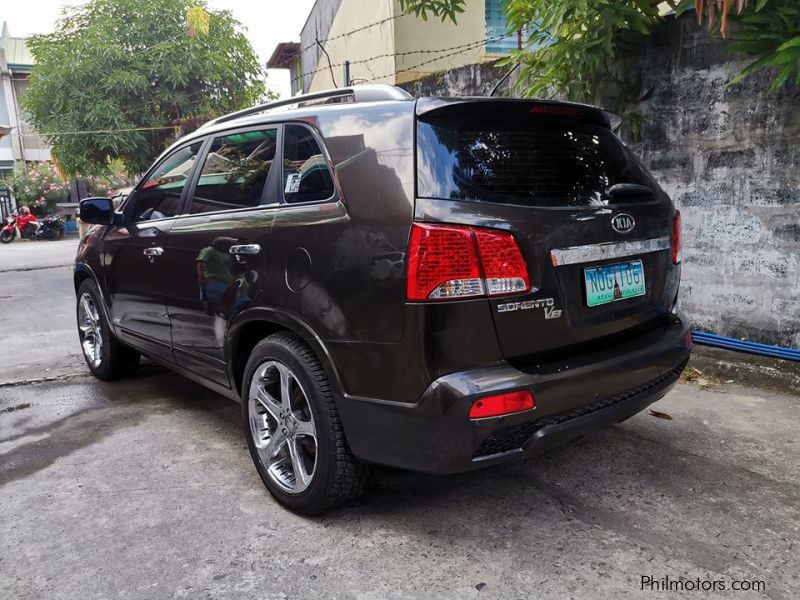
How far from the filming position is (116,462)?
3250 mm

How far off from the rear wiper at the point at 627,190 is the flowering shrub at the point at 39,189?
2739 cm

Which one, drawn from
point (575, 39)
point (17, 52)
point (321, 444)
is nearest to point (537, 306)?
point (321, 444)

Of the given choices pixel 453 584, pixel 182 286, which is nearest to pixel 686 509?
pixel 453 584

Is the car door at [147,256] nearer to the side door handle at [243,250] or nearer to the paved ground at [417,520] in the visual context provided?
the paved ground at [417,520]

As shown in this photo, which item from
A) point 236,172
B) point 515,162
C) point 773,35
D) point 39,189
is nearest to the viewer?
point 515,162

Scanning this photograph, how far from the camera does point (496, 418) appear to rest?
82.4 inches

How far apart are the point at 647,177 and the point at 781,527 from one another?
1538 millimetres

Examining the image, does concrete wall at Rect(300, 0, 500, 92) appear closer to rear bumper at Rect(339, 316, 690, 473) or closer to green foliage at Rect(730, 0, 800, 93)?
green foliage at Rect(730, 0, 800, 93)

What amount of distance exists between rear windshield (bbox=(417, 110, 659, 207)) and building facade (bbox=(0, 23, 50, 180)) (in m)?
31.7

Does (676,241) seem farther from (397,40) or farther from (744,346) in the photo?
(397,40)

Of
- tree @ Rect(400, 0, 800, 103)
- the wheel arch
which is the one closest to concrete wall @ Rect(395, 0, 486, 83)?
tree @ Rect(400, 0, 800, 103)

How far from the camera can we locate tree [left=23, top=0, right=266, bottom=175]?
57.3 feet

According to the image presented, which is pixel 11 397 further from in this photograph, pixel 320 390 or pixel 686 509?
pixel 686 509

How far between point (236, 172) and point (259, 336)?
830 mm
